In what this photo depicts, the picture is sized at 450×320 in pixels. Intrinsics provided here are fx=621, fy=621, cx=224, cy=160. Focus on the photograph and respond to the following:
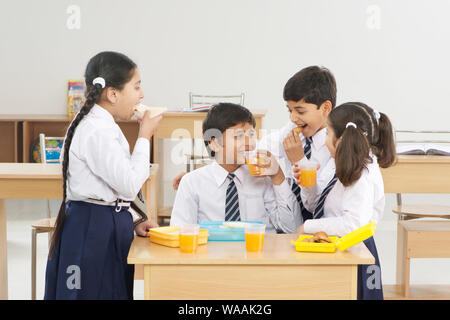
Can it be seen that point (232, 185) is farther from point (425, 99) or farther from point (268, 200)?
point (425, 99)

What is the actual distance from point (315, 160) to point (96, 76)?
918mm

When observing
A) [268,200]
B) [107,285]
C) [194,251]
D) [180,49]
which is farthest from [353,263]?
[180,49]

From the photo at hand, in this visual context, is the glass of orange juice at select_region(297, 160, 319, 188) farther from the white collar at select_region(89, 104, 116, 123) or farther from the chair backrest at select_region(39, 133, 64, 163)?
the chair backrest at select_region(39, 133, 64, 163)

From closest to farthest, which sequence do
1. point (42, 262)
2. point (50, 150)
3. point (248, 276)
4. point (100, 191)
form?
point (248, 276)
point (100, 191)
point (50, 150)
point (42, 262)

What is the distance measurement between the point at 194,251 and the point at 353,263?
1.43 ft

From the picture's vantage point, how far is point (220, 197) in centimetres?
224

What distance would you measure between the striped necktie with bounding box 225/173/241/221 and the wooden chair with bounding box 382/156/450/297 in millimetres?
1255

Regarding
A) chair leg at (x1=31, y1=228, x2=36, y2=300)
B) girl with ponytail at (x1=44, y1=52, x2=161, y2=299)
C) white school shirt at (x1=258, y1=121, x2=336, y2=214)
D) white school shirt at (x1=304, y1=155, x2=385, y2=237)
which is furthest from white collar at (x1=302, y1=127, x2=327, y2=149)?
chair leg at (x1=31, y1=228, x2=36, y2=300)

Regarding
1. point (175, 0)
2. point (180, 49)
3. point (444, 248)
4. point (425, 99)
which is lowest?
point (444, 248)

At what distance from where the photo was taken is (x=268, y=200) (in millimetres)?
2258

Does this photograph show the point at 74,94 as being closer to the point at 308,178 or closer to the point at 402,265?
the point at 402,265

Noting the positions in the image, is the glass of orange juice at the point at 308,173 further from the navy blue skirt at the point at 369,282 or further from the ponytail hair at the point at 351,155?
the navy blue skirt at the point at 369,282

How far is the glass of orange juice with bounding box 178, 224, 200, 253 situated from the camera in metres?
1.71

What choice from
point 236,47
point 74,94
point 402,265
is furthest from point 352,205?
point 74,94
